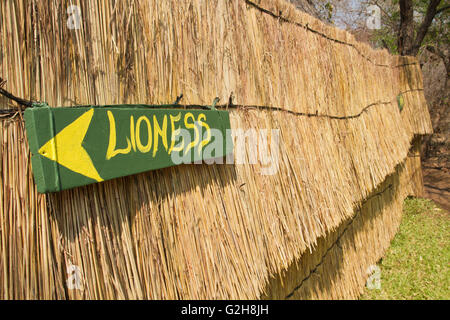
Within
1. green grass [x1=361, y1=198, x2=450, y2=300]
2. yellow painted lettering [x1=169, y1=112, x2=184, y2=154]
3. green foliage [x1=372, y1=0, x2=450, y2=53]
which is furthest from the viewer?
green foliage [x1=372, y1=0, x2=450, y2=53]

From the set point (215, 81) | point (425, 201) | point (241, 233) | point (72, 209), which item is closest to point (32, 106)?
point (72, 209)

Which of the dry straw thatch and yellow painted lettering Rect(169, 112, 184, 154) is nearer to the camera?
the dry straw thatch

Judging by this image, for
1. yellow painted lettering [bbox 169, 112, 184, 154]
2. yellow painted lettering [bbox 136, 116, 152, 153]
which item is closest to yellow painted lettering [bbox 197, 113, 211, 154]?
yellow painted lettering [bbox 169, 112, 184, 154]

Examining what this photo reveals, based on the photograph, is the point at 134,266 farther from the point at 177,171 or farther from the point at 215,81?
the point at 215,81

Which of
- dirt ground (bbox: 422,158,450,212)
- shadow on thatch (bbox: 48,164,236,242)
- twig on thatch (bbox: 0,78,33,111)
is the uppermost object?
twig on thatch (bbox: 0,78,33,111)

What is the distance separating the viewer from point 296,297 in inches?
78.4

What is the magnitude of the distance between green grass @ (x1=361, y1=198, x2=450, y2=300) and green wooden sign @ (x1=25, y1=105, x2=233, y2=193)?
2962 millimetres

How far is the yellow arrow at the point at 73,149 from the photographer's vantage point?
2.38 feet

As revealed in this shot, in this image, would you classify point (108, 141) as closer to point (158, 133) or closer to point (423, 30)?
point (158, 133)

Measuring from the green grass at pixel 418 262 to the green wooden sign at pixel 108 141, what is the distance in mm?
2962

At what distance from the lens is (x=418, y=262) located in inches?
158

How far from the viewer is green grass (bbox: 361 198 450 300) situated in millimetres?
3416

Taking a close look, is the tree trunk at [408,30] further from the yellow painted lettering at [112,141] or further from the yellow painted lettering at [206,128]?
the yellow painted lettering at [112,141]

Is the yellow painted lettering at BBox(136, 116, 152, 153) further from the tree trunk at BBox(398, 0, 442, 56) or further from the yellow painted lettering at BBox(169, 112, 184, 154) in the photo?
the tree trunk at BBox(398, 0, 442, 56)
